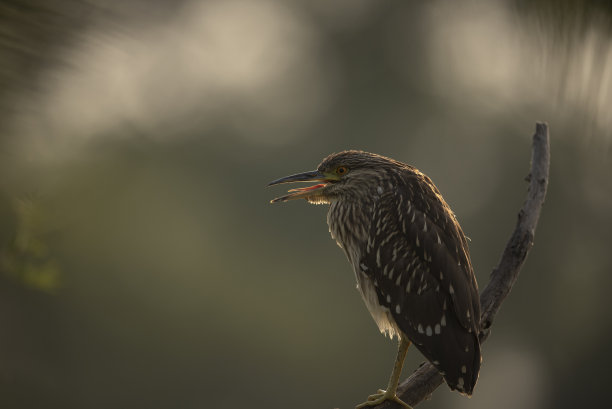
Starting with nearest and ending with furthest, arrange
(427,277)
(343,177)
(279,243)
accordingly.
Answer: (427,277), (343,177), (279,243)

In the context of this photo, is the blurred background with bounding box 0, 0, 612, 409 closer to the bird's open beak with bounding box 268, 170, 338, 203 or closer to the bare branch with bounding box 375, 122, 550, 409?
the bird's open beak with bounding box 268, 170, 338, 203

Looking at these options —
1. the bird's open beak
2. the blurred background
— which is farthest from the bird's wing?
the blurred background

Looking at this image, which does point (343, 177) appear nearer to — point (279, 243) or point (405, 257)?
point (405, 257)

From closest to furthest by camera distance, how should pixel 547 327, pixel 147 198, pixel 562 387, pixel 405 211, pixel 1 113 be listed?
pixel 1 113
pixel 405 211
pixel 147 198
pixel 562 387
pixel 547 327

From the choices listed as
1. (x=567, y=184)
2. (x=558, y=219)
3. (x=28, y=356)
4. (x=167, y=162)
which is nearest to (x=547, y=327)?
(x=558, y=219)

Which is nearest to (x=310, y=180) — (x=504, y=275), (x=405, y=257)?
(x=405, y=257)

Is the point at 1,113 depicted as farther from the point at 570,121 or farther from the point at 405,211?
the point at 405,211

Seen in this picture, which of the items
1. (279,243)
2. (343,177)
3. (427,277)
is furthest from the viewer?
(279,243)

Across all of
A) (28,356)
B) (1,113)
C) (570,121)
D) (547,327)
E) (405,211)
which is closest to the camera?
(1,113)
